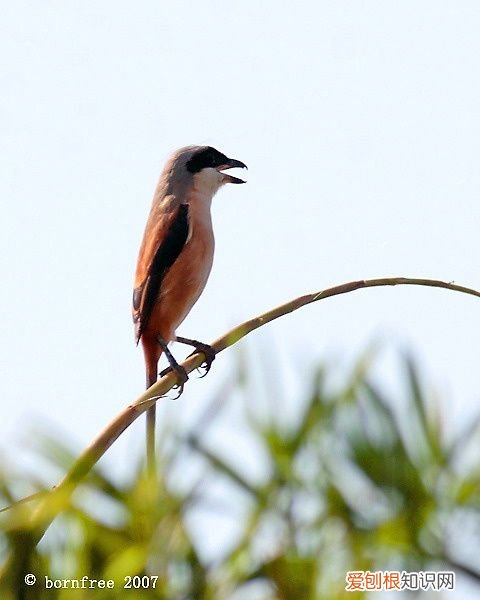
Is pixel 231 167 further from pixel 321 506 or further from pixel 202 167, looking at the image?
pixel 321 506

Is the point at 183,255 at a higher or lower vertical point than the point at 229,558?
higher

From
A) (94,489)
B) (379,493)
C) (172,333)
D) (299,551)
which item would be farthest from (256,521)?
(172,333)

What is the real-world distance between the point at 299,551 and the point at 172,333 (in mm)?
3748

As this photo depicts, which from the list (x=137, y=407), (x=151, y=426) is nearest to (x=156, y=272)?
(x=151, y=426)

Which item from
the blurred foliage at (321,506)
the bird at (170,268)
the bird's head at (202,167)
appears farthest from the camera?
the bird's head at (202,167)

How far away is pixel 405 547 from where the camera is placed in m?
1.49

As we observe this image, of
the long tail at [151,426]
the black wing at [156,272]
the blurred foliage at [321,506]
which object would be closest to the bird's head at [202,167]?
the black wing at [156,272]

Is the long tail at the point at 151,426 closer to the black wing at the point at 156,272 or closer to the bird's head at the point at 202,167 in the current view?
the black wing at the point at 156,272

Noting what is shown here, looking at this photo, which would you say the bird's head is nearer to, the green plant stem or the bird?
the bird

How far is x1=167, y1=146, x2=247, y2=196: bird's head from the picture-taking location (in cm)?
565

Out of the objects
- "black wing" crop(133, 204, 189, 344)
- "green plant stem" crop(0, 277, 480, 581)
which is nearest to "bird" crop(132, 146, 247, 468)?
"black wing" crop(133, 204, 189, 344)

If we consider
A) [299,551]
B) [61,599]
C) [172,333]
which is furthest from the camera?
[172,333]

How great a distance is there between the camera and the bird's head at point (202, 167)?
5.65 meters

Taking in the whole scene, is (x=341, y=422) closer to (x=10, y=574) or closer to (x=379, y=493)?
(x=379, y=493)
